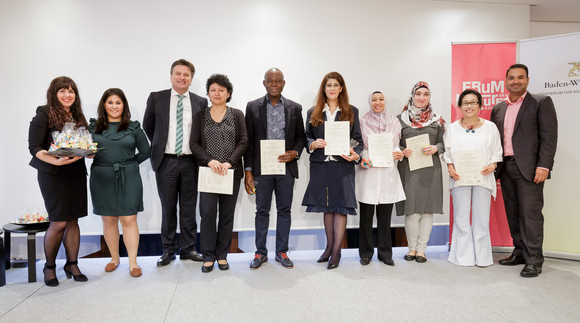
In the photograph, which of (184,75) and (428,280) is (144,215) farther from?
(428,280)

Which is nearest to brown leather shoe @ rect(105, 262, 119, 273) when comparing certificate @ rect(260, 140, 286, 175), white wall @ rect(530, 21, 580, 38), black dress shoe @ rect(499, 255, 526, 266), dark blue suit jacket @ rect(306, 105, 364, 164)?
certificate @ rect(260, 140, 286, 175)

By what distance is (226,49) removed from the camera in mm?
3918

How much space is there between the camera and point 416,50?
4.20 m

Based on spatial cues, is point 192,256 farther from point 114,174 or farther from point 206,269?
point 114,174

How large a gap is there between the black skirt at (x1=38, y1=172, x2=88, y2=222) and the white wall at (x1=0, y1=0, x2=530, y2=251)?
1.06 meters

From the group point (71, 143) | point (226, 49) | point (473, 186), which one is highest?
point (226, 49)

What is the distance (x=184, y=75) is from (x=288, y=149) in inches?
48.2

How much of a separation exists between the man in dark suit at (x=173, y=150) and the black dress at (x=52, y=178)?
69cm

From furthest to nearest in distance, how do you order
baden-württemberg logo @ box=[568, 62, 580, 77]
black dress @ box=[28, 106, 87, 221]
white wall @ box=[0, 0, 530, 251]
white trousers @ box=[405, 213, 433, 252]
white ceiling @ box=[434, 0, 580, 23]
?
1. white ceiling @ box=[434, 0, 580, 23]
2. white wall @ box=[0, 0, 530, 251]
3. baden-württemberg logo @ box=[568, 62, 580, 77]
4. white trousers @ box=[405, 213, 433, 252]
5. black dress @ box=[28, 106, 87, 221]

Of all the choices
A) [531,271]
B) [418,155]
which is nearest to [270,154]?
[418,155]

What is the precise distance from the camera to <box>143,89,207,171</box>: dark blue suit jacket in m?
3.22

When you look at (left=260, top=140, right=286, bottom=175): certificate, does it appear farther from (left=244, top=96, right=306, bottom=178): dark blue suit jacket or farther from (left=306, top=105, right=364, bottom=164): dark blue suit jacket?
(left=306, top=105, right=364, bottom=164): dark blue suit jacket

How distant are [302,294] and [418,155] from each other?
172cm

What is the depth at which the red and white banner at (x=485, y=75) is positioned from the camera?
391cm
